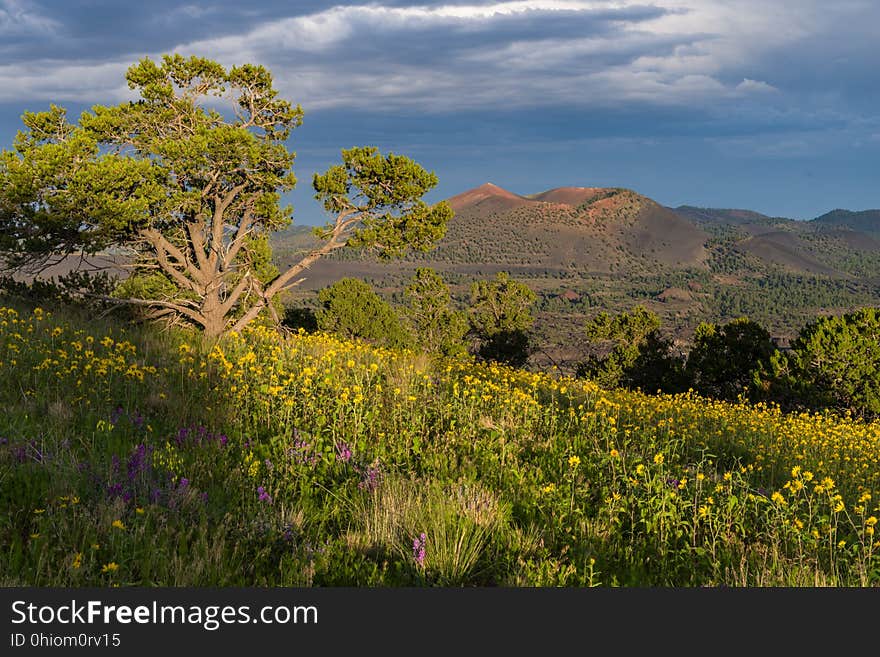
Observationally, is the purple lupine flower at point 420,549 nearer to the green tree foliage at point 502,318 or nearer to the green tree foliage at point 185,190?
the green tree foliage at point 185,190

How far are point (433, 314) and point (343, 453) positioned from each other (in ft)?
143

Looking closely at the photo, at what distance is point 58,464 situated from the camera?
4668 millimetres

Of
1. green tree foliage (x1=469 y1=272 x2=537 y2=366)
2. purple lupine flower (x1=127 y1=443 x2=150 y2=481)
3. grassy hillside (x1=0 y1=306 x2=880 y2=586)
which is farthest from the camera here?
green tree foliage (x1=469 y1=272 x2=537 y2=366)

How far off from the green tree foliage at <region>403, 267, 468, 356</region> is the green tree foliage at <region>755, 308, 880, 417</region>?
78.6 feet

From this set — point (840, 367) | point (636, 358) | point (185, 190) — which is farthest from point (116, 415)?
point (636, 358)

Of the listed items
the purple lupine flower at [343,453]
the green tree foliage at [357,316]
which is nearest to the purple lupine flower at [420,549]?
the purple lupine flower at [343,453]

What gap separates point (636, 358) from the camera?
143 feet

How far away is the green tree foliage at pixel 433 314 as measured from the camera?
48.6 meters

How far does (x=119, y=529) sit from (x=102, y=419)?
228 centimetres

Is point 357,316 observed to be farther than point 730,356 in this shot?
Yes

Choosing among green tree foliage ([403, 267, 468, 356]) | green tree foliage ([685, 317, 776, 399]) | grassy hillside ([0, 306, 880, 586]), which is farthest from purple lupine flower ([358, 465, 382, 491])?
green tree foliage ([403, 267, 468, 356])

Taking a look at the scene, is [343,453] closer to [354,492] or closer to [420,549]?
[354,492]

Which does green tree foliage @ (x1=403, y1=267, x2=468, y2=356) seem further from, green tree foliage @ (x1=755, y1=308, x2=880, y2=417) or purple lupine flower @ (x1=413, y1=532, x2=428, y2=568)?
purple lupine flower @ (x1=413, y1=532, x2=428, y2=568)

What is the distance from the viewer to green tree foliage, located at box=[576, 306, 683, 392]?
41.7 meters
